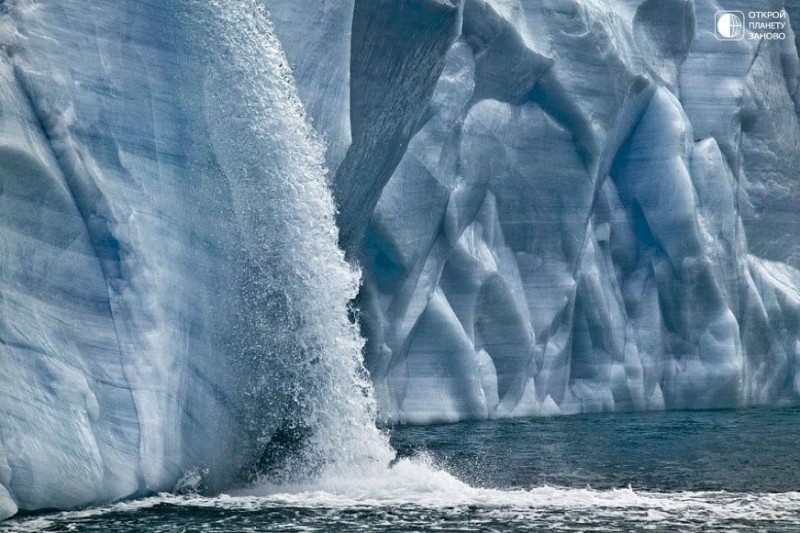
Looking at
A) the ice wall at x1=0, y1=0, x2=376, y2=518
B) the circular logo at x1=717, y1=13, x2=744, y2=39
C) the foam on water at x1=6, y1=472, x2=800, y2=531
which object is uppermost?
the circular logo at x1=717, y1=13, x2=744, y2=39

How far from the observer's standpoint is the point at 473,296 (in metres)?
15.9

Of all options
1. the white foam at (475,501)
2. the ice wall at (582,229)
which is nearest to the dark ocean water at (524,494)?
the white foam at (475,501)

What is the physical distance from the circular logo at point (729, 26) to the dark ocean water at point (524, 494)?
7.67m

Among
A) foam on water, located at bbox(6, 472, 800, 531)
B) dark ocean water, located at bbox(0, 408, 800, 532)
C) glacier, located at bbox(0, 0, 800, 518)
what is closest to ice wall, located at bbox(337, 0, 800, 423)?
glacier, located at bbox(0, 0, 800, 518)

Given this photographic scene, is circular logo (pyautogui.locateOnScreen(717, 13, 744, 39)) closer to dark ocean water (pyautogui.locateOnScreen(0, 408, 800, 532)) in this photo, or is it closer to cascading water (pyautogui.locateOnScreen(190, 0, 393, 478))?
dark ocean water (pyautogui.locateOnScreen(0, 408, 800, 532))

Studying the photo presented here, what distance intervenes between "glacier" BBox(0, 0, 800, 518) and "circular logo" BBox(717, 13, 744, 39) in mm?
173

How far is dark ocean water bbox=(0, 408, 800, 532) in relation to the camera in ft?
26.8

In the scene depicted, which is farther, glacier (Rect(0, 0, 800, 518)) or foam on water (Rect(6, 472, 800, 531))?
glacier (Rect(0, 0, 800, 518))

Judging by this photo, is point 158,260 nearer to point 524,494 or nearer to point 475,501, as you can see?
point 475,501

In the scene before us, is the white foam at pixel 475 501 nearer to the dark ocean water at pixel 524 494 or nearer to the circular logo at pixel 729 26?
the dark ocean water at pixel 524 494

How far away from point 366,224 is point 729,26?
884 centimetres

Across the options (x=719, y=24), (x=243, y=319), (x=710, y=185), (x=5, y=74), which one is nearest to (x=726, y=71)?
(x=719, y=24)

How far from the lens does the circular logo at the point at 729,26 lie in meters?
19.2

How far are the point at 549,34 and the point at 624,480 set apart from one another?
26.2ft
